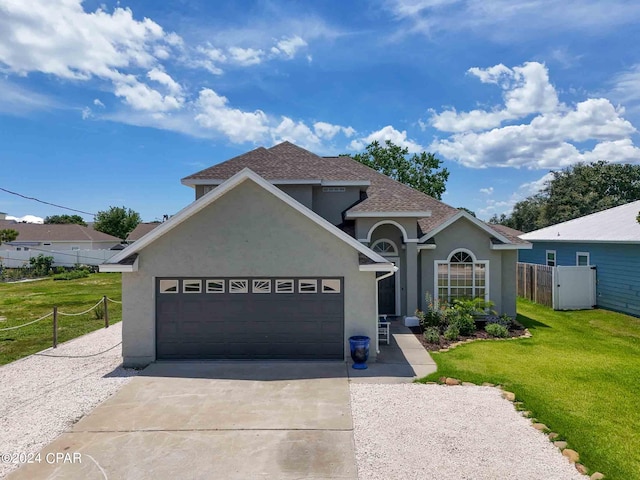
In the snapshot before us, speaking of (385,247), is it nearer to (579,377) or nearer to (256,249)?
(256,249)

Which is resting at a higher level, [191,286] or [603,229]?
[603,229]

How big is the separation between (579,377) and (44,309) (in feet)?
71.3

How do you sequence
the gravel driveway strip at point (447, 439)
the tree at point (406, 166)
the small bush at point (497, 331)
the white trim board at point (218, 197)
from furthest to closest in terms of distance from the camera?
the tree at point (406, 166) < the small bush at point (497, 331) < the white trim board at point (218, 197) < the gravel driveway strip at point (447, 439)

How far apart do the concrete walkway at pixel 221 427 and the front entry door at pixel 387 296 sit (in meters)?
5.77

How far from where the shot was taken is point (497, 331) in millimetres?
13000

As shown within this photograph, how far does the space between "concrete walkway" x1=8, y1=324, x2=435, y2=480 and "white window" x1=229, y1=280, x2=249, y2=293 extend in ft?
6.38

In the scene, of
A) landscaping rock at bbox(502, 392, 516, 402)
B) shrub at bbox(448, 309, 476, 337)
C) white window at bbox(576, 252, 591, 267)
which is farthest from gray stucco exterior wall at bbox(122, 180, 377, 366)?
white window at bbox(576, 252, 591, 267)

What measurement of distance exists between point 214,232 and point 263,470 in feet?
20.5

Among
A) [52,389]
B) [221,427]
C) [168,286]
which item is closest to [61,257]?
[168,286]

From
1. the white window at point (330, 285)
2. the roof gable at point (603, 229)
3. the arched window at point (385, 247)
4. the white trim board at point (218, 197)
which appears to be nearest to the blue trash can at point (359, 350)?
the white window at point (330, 285)

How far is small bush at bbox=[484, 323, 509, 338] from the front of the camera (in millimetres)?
12953

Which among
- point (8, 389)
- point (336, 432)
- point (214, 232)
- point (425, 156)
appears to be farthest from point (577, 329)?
point (425, 156)

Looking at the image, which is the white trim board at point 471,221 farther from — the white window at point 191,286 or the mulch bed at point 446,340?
the white window at point 191,286

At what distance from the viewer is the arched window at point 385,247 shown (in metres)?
15.8
